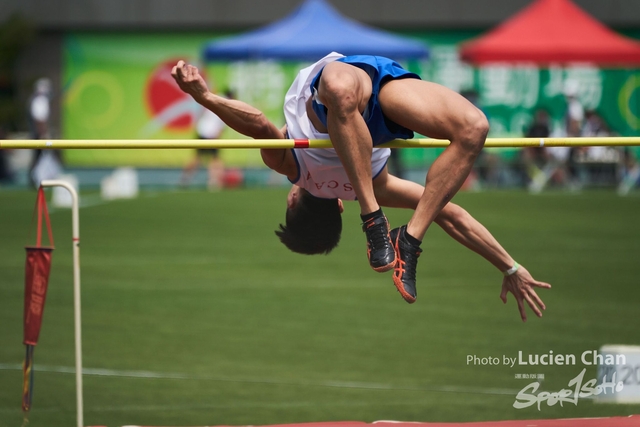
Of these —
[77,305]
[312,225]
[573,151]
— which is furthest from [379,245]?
[573,151]

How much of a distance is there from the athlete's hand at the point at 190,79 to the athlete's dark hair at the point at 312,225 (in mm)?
1039

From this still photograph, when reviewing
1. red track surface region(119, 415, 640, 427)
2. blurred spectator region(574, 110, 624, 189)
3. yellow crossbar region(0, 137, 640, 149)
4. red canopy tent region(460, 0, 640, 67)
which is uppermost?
red canopy tent region(460, 0, 640, 67)

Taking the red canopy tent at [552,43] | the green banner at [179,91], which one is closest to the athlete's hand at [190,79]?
the red canopy tent at [552,43]

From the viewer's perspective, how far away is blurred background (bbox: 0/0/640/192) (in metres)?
23.6

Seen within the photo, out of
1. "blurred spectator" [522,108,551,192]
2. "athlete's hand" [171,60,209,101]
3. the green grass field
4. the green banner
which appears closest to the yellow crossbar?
"athlete's hand" [171,60,209,101]

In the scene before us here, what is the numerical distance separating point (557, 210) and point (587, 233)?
2268 mm

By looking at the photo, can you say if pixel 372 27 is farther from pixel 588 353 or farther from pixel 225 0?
pixel 588 353

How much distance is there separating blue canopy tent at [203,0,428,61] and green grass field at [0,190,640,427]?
19.0ft

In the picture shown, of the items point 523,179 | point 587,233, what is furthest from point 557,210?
point 523,179

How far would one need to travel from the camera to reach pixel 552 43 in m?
18.0

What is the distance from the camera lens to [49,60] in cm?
2419

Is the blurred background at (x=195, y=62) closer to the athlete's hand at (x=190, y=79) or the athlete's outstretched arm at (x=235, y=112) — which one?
the athlete's outstretched arm at (x=235, y=112)

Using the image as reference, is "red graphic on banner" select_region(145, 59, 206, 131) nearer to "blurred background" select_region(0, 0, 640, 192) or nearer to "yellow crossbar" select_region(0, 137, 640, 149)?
"blurred background" select_region(0, 0, 640, 192)

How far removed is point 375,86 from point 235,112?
654mm
